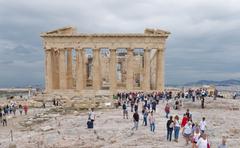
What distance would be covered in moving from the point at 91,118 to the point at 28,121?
425 inches

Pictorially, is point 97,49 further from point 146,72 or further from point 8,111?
point 8,111

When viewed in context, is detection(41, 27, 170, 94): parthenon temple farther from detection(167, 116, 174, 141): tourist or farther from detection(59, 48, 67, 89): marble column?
detection(167, 116, 174, 141): tourist

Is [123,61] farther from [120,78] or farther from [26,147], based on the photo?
[26,147]

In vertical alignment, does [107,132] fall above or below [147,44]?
below

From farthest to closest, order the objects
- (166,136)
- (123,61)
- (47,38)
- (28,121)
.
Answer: (123,61), (47,38), (28,121), (166,136)

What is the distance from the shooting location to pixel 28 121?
129ft

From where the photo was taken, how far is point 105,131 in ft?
97.0

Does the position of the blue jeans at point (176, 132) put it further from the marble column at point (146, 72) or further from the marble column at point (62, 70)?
the marble column at point (62, 70)

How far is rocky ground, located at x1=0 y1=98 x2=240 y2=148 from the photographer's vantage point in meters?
25.8

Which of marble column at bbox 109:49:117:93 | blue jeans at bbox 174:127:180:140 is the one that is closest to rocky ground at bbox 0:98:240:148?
blue jeans at bbox 174:127:180:140

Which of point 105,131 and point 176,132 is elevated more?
point 176,132

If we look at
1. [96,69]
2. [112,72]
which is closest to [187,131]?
[112,72]

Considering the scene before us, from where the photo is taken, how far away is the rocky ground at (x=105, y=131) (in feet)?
84.7

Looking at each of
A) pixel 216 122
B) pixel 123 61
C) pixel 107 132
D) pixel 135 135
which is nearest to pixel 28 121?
pixel 107 132
